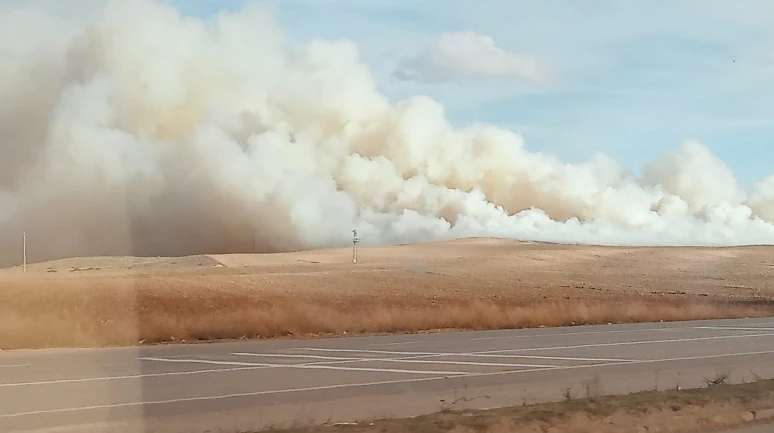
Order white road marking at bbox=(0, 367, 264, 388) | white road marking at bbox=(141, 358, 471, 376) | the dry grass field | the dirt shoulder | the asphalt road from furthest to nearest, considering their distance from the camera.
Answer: the dry grass field < white road marking at bbox=(141, 358, 471, 376) < white road marking at bbox=(0, 367, 264, 388) < the asphalt road < the dirt shoulder

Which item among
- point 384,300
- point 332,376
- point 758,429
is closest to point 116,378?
point 332,376

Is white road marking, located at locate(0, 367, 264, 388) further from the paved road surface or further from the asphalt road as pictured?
the paved road surface

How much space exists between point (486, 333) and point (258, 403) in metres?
15.4

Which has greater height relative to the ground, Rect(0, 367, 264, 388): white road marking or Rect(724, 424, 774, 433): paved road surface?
Rect(0, 367, 264, 388): white road marking

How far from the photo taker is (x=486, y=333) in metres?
27.6

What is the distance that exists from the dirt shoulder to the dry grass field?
1536cm

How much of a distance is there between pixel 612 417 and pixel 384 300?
28.9m

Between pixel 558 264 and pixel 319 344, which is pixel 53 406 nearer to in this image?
pixel 319 344

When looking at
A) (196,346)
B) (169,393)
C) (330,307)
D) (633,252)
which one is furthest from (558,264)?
(169,393)

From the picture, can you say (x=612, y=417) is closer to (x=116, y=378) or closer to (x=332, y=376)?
(x=332, y=376)

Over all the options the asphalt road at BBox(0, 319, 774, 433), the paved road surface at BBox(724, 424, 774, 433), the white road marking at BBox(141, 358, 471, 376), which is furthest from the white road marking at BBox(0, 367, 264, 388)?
the paved road surface at BBox(724, 424, 774, 433)

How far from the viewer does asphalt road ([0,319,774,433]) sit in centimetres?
1201

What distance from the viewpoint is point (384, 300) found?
4000 centimetres

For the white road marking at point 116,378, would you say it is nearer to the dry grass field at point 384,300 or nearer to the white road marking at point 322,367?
the white road marking at point 322,367
